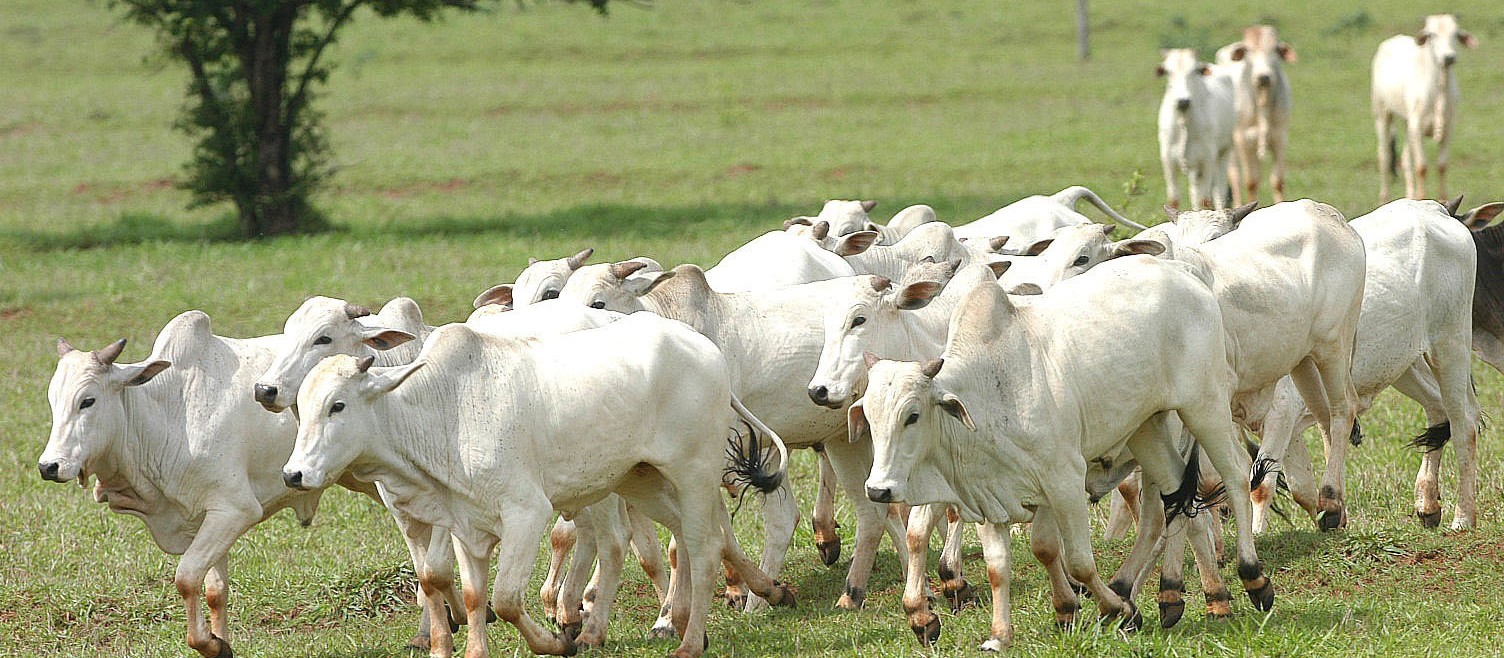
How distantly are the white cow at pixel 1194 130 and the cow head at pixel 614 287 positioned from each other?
34.6ft

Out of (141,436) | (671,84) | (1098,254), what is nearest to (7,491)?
(141,436)

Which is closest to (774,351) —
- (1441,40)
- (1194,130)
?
(1194,130)

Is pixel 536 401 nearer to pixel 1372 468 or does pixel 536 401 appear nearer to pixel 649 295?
pixel 649 295

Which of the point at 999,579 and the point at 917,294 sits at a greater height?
the point at 917,294

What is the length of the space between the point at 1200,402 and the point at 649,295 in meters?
2.42

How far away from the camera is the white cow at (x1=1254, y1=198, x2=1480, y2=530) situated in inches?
Result: 330

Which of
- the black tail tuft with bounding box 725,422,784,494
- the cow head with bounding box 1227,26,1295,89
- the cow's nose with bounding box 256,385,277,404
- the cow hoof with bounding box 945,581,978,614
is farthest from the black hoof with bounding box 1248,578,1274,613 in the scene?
the cow head with bounding box 1227,26,1295,89

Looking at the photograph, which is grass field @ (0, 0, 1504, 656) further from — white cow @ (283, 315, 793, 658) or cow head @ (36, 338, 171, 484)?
cow head @ (36, 338, 171, 484)

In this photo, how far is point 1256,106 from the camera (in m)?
19.1

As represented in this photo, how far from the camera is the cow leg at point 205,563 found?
689 cm

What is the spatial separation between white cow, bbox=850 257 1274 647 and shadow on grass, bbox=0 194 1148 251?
1112cm

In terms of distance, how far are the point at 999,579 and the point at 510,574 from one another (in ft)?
5.68

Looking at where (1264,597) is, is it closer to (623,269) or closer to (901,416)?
(901,416)

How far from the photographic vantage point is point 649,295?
308 inches
